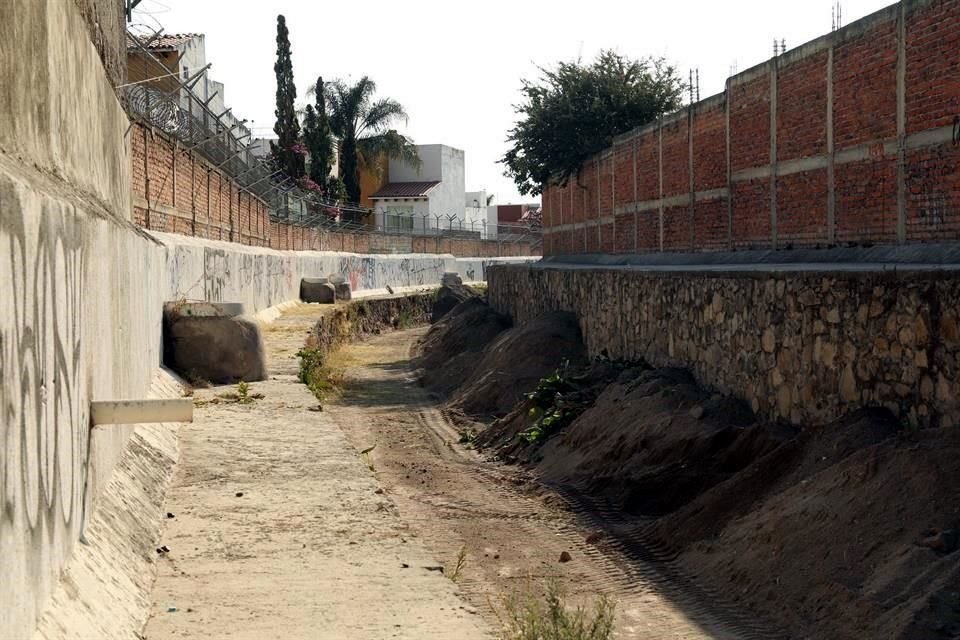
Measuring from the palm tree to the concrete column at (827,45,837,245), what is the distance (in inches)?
1930

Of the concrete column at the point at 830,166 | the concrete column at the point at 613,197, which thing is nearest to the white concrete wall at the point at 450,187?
the concrete column at the point at 613,197

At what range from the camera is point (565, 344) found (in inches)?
782

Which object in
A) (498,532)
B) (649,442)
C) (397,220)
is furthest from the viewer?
(397,220)

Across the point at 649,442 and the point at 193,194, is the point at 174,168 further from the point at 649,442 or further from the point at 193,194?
the point at 649,442

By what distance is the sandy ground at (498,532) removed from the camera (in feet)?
26.3

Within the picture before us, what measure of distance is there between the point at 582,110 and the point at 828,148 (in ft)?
61.6

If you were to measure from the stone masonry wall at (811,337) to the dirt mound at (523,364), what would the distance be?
137 inches

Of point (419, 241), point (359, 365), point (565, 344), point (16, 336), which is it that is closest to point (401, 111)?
point (419, 241)

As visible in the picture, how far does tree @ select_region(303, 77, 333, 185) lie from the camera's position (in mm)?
59188

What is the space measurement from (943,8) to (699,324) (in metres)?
4.17

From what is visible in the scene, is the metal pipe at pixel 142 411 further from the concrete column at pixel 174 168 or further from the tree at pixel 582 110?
the tree at pixel 582 110

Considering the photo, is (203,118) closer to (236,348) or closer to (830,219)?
(236,348)

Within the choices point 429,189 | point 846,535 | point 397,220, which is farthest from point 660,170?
point 429,189

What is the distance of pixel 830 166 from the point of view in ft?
51.6
